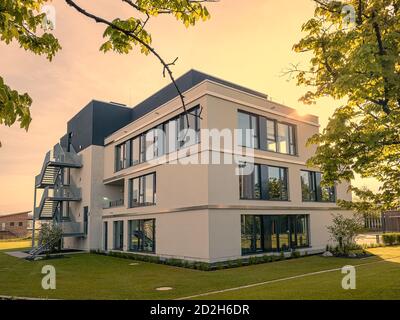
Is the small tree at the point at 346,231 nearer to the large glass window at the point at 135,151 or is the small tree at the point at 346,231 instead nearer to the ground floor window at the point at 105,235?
the large glass window at the point at 135,151

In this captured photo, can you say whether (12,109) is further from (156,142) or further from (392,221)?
(392,221)

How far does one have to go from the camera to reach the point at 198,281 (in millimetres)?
14609

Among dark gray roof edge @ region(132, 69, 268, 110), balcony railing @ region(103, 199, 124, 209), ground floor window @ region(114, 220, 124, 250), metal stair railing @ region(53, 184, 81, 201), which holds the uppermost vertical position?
dark gray roof edge @ region(132, 69, 268, 110)

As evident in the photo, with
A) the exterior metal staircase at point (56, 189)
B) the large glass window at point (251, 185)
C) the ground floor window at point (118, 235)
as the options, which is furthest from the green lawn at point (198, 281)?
the exterior metal staircase at point (56, 189)

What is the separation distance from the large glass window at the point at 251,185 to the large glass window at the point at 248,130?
1.55 m

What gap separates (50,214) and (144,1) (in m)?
30.9

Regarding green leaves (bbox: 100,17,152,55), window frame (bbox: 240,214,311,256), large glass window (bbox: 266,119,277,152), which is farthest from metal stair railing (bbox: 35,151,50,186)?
green leaves (bbox: 100,17,152,55)

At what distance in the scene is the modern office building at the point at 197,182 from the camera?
20.0m

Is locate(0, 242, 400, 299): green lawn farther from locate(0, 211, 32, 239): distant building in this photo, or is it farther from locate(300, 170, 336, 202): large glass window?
locate(0, 211, 32, 239): distant building

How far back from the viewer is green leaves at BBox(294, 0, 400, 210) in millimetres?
8703

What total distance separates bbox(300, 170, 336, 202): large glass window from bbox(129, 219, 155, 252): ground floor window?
1114 cm

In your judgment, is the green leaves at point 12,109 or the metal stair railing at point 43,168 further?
the metal stair railing at point 43,168
